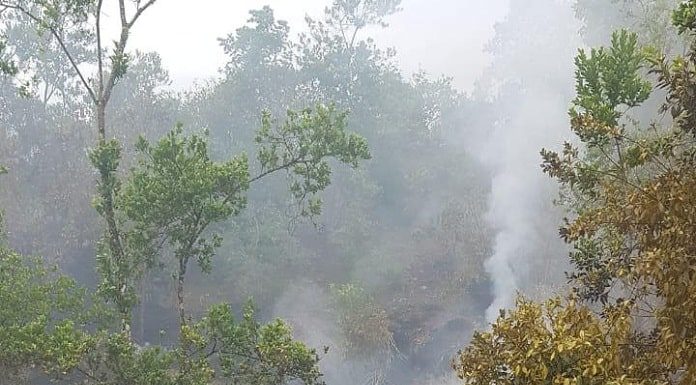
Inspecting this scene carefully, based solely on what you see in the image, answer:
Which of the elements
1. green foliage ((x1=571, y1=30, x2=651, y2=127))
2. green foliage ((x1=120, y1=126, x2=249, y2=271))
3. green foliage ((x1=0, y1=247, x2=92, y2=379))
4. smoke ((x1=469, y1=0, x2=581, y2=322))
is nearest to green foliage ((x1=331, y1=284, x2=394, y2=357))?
smoke ((x1=469, y1=0, x2=581, y2=322))

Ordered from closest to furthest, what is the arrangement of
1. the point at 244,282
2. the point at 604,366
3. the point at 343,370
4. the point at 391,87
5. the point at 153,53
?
the point at 604,366
the point at 343,370
the point at 244,282
the point at 153,53
the point at 391,87

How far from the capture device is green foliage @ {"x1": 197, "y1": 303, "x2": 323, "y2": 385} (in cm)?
877

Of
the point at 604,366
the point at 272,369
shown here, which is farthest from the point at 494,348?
the point at 272,369

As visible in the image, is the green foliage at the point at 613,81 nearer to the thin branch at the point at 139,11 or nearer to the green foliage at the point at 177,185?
the green foliage at the point at 177,185

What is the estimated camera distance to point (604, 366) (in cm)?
416

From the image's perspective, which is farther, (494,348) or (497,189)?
(497,189)

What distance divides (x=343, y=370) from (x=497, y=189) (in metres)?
13.8

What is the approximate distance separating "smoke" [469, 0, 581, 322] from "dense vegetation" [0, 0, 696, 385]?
0.16 m

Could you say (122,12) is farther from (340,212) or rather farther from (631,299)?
(340,212)

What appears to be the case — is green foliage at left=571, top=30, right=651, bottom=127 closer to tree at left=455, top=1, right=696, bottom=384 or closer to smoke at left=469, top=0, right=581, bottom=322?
tree at left=455, top=1, right=696, bottom=384

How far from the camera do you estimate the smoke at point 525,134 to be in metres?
24.5

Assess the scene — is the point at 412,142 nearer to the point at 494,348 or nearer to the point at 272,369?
the point at 272,369

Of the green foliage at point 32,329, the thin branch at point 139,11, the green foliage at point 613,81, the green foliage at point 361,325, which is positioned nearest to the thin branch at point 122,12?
the thin branch at point 139,11

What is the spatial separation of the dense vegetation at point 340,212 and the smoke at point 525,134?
6.4 inches
